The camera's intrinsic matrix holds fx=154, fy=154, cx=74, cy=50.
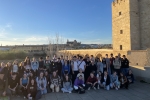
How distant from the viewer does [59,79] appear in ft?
25.8

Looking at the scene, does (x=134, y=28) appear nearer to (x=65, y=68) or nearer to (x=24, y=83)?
(x=65, y=68)

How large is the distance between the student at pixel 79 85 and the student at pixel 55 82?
0.86 metres

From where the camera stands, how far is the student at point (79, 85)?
725 centimetres

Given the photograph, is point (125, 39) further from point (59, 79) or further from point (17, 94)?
point (17, 94)

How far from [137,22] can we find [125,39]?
9.74ft

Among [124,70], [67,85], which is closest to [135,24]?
[124,70]

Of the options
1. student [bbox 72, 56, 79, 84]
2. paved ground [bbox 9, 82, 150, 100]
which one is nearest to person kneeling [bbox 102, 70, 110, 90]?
paved ground [bbox 9, 82, 150, 100]

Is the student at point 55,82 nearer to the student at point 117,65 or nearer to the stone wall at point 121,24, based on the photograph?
the student at point 117,65

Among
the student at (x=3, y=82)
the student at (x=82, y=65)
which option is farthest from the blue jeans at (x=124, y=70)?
the student at (x=3, y=82)

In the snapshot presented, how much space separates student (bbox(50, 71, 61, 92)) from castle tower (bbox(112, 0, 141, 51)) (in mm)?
17040

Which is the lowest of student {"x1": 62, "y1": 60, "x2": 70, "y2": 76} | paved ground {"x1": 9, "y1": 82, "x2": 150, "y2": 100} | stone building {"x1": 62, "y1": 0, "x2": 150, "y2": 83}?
paved ground {"x1": 9, "y1": 82, "x2": 150, "y2": 100}

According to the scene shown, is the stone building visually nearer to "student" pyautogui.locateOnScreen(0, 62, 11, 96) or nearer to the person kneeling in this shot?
the person kneeling

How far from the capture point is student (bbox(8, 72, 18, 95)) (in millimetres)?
6791

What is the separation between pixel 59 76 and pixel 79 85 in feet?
4.19
